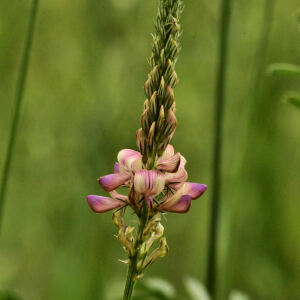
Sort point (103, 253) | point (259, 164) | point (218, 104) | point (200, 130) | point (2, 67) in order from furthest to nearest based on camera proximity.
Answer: point (200, 130)
point (2, 67)
point (259, 164)
point (103, 253)
point (218, 104)

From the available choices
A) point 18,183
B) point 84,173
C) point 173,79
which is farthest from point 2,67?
point 173,79

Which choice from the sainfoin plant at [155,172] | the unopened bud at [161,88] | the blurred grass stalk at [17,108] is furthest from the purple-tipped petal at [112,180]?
the blurred grass stalk at [17,108]

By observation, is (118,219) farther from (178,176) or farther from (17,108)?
(17,108)

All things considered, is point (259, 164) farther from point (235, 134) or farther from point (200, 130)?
point (200, 130)

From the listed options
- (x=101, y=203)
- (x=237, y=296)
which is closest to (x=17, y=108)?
(x=101, y=203)

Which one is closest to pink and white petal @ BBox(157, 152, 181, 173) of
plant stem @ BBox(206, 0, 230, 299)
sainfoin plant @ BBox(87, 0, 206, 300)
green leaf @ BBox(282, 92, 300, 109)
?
sainfoin plant @ BBox(87, 0, 206, 300)

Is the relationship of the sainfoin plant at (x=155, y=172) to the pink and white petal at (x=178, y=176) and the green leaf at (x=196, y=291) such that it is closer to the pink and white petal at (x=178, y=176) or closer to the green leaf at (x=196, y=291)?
the pink and white petal at (x=178, y=176)
